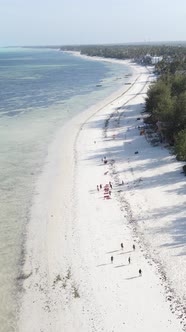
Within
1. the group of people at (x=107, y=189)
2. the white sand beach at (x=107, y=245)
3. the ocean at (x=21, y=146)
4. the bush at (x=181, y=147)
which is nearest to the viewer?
the white sand beach at (x=107, y=245)

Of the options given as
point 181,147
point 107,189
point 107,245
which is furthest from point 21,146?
point 107,245

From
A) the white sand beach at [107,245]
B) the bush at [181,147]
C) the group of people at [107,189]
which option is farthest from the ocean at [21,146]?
the bush at [181,147]

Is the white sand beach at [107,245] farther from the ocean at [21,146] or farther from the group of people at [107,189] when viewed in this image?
the ocean at [21,146]

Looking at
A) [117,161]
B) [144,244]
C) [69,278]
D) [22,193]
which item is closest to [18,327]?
[69,278]

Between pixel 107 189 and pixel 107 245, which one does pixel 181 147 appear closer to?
pixel 107 189

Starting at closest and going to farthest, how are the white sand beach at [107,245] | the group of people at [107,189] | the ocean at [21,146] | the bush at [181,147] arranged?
the white sand beach at [107,245]
the ocean at [21,146]
the group of people at [107,189]
the bush at [181,147]

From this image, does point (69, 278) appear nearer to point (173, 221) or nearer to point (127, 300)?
point (127, 300)

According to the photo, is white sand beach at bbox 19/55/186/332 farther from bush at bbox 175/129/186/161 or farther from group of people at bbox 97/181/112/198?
bush at bbox 175/129/186/161

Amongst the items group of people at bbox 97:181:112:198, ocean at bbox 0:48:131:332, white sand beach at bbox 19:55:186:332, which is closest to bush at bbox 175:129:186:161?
white sand beach at bbox 19:55:186:332
